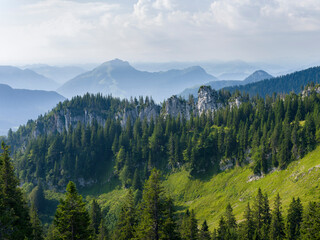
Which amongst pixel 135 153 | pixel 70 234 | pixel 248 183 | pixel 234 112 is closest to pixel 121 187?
pixel 135 153

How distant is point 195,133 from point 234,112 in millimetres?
22987

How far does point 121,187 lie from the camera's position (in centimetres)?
11469

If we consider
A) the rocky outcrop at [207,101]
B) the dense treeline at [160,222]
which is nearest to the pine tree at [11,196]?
the dense treeline at [160,222]

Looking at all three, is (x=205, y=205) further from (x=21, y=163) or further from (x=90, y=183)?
(x=21, y=163)

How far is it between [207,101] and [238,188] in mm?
99980

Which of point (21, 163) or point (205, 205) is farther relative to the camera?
point (21, 163)

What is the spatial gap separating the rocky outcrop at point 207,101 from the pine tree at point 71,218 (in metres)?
157

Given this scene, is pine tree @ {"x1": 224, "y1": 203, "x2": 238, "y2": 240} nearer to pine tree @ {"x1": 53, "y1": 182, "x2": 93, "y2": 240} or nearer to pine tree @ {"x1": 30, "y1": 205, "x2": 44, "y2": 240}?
pine tree @ {"x1": 30, "y1": 205, "x2": 44, "y2": 240}

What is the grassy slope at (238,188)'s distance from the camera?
65.4 metres

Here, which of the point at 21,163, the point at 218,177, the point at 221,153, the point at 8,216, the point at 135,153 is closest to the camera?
the point at 8,216

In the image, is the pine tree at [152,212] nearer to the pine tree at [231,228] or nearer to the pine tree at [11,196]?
the pine tree at [11,196]

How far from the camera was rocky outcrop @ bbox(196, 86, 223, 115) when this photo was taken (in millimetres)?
177038

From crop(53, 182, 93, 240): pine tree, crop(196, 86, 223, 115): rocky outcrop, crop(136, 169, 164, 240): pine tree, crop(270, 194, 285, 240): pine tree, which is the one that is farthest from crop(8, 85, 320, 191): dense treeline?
crop(53, 182, 93, 240): pine tree

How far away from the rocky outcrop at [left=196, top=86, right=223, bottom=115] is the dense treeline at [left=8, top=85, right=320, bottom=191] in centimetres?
4242
